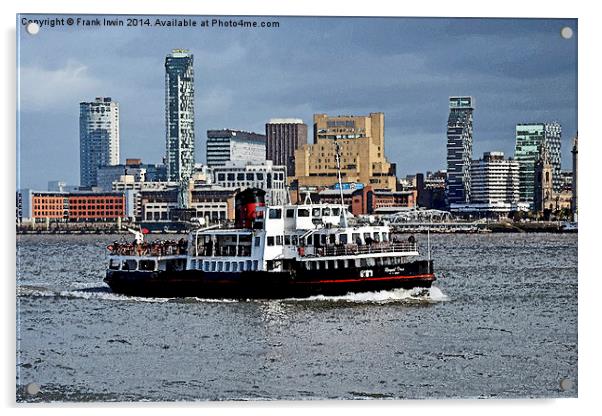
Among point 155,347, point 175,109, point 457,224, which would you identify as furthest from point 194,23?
point 457,224

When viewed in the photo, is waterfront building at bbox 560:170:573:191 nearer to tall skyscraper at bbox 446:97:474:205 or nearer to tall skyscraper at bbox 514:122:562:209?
tall skyscraper at bbox 514:122:562:209

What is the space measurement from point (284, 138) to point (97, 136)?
2.36 m

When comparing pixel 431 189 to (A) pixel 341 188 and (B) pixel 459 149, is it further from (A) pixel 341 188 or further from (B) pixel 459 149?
(A) pixel 341 188

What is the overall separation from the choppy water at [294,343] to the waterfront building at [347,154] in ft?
5.86

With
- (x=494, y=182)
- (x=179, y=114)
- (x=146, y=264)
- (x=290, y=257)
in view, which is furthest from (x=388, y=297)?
(x=179, y=114)

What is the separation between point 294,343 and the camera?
16109 millimetres

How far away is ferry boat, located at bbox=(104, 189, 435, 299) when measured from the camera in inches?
786

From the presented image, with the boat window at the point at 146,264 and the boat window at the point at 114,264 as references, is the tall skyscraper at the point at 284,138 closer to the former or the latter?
the boat window at the point at 146,264

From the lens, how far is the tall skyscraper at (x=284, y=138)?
53.3 ft

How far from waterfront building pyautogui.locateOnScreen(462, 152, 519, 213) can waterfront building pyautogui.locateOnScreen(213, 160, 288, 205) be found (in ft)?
9.26

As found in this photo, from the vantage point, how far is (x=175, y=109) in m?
15.7

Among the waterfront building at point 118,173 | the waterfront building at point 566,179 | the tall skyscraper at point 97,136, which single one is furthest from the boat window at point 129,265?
the waterfront building at point 566,179

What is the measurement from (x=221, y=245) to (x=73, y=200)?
3082mm

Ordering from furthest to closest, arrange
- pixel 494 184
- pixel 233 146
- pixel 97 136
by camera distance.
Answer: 1. pixel 494 184
2. pixel 233 146
3. pixel 97 136
